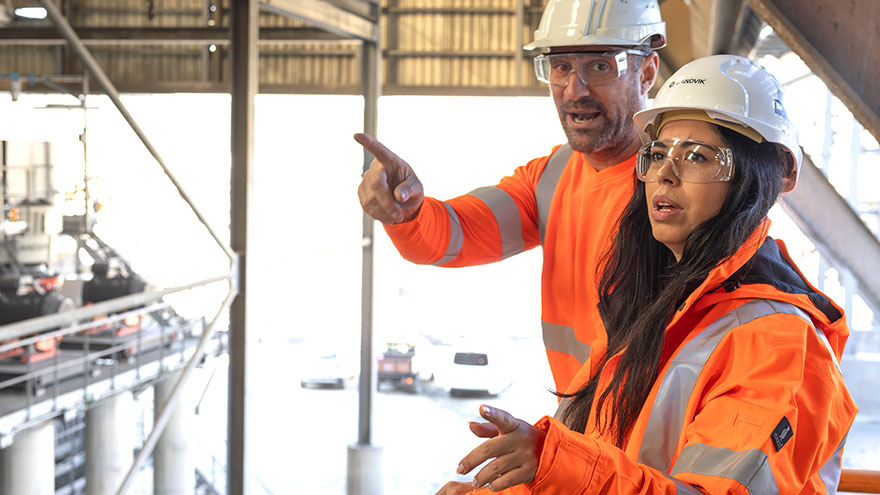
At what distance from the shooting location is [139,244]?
72.8ft

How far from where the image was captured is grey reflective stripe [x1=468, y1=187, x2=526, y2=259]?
3193 mm

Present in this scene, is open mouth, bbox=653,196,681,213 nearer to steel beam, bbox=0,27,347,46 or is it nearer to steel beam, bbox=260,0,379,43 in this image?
steel beam, bbox=260,0,379,43

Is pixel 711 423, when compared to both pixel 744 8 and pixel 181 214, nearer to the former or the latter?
pixel 744 8

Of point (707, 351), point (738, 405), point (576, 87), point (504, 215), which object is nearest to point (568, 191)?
point (504, 215)

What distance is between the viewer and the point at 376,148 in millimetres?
2436

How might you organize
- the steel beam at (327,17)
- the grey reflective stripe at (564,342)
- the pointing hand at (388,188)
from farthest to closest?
the steel beam at (327,17)
the grey reflective stripe at (564,342)
the pointing hand at (388,188)

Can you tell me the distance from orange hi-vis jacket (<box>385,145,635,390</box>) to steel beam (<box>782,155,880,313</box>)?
2361mm

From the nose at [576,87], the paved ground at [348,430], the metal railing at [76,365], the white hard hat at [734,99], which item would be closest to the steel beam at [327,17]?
the metal railing at [76,365]

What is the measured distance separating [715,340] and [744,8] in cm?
399

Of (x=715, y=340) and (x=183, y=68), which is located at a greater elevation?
(x=183, y=68)

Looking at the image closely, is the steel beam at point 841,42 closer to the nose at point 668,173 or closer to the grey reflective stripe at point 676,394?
the nose at point 668,173

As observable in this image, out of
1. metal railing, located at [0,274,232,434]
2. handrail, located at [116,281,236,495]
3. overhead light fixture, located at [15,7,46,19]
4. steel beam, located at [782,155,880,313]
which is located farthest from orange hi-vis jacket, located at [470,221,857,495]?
overhead light fixture, located at [15,7,46,19]

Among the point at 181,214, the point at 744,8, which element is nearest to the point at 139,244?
the point at 181,214

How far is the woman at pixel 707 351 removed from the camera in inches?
58.4
